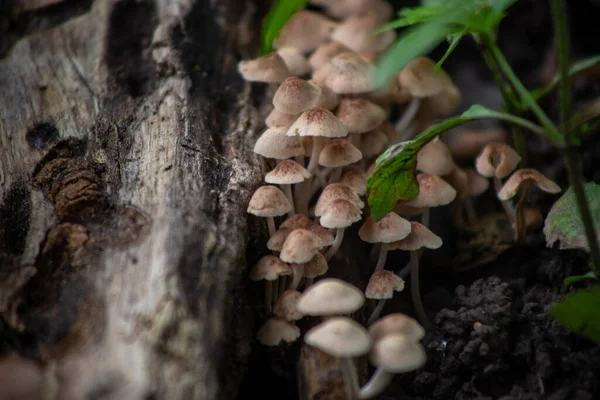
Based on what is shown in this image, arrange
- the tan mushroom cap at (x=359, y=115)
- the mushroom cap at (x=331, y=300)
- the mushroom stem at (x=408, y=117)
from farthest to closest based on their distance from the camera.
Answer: the mushroom stem at (x=408, y=117) < the tan mushroom cap at (x=359, y=115) < the mushroom cap at (x=331, y=300)

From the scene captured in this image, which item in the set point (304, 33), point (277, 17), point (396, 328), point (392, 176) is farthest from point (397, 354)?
point (304, 33)

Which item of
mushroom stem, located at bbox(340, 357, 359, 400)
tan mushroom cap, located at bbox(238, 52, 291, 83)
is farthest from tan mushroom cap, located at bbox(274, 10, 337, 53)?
mushroom stem, located at bbox(340, 357, 359, 400)

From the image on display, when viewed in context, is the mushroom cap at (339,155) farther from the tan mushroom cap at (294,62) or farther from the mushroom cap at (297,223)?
the tan mushroom cap at (294,62)

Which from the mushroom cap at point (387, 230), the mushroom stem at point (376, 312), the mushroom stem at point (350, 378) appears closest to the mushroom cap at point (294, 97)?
the mushroom cap at point (387, 230)

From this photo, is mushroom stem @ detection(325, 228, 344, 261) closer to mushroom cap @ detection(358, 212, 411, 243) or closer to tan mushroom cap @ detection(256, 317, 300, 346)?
mushroom cap @ detection(358, 212, 411, 243)

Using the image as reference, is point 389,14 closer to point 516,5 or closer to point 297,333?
point 516,5
